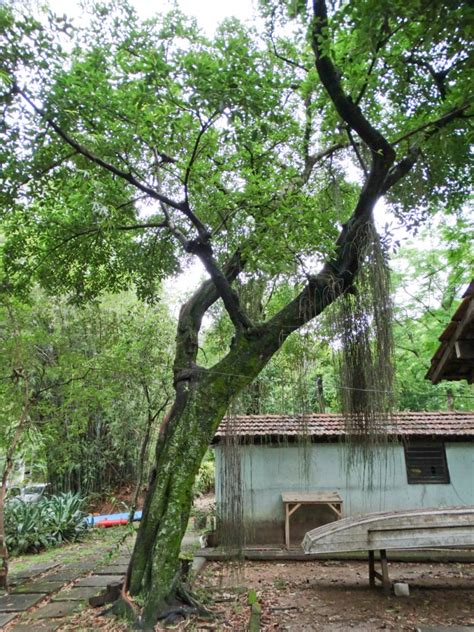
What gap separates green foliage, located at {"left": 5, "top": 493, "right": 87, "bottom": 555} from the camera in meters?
8.84

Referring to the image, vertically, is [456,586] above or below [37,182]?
below

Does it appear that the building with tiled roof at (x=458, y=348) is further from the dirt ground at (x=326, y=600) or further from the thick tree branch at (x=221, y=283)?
the dirt ground at (x=326, y=600)

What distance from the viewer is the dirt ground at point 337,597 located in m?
4.47

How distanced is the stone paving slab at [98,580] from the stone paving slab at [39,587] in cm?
28

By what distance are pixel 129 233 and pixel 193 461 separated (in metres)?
4.16

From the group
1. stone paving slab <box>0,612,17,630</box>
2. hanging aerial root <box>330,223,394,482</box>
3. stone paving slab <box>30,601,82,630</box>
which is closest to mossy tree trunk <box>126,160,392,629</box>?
hanging aerial root <box>330,223,394,482</box>

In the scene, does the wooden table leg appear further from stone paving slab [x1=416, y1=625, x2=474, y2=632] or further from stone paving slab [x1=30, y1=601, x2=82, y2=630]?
stone paving slab [x1=30, y1=601, x2=82, y2=630]

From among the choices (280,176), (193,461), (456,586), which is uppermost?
(280,176)

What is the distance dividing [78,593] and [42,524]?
4.67 meters

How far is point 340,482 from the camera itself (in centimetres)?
880

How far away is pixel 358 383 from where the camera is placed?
180 inches

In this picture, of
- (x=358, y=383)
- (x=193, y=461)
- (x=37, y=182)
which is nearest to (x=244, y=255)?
(x=358, y=383)

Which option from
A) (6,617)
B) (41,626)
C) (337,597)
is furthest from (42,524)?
(337,597)

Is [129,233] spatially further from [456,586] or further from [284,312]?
[456,586]
